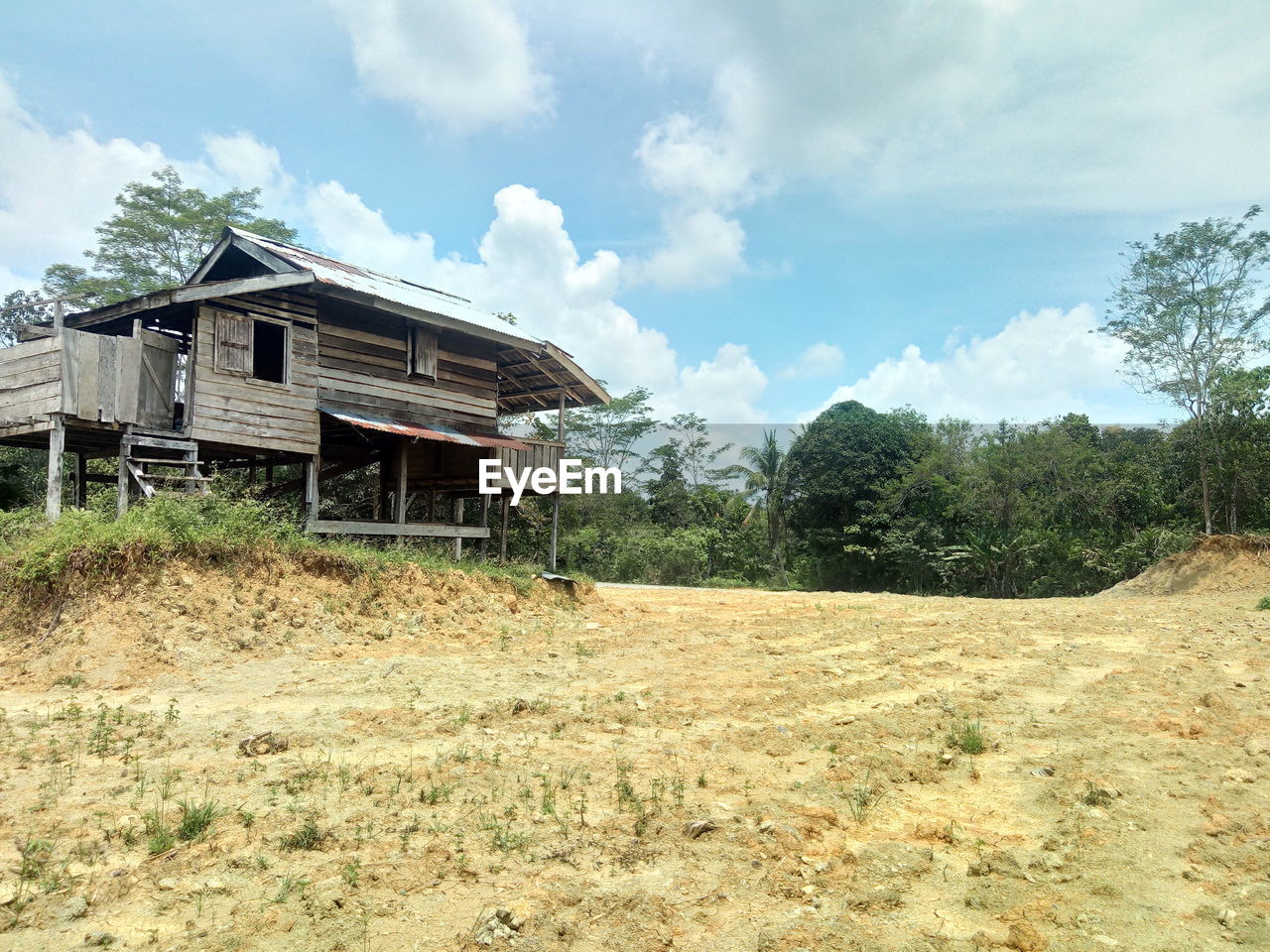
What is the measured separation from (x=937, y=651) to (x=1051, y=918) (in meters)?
6.46

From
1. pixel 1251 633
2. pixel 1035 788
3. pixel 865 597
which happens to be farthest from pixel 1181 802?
pixel 865 597

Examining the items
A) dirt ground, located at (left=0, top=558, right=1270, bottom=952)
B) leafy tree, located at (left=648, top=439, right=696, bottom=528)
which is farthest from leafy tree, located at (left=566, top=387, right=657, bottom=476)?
dirt ground, located at (left=0, top=558, right=1270, bottom=952)

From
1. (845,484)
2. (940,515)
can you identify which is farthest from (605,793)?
(845,484)

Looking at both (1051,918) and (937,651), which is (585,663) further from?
(1051,918)

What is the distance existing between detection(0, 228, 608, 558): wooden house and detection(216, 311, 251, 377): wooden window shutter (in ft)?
0.07

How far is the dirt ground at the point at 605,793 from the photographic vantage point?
10.3 feet

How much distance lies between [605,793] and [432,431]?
1115 centimetres

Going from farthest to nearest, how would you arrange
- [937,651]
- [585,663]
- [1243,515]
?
1. [1243,515]
2. [937,651]
3. [585,663]

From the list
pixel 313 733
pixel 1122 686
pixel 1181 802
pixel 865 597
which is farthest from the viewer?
pixel 865 597

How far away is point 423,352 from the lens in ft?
51.5

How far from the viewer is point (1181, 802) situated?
429 centimetres

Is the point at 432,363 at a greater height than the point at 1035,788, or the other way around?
the point at 432,363

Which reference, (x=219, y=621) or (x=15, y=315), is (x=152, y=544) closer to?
(x=219, y=621)

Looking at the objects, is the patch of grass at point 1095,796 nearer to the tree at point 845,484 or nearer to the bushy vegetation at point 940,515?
the bushy vegetation at point 940,515
